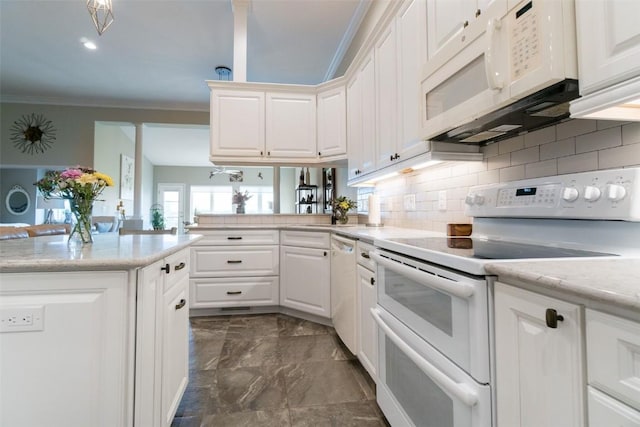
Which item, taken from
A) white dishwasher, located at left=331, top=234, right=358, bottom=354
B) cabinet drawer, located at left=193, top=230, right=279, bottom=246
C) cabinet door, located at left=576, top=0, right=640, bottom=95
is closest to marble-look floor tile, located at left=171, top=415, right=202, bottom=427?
white dishwasher, located at left=331, top=234, right=358, bottom=354

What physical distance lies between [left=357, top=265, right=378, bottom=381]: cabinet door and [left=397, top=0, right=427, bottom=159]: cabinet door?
74cm

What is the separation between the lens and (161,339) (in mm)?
1189

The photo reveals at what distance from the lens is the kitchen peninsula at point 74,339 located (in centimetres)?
92

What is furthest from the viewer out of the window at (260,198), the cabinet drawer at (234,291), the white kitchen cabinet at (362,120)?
the window at (260,198)

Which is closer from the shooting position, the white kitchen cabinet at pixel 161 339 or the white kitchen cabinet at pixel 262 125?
the white kitchen cabinet at pixel 161 339

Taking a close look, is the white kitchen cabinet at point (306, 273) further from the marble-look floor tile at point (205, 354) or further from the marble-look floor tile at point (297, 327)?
the marble-look floor tile at point (205, 354)

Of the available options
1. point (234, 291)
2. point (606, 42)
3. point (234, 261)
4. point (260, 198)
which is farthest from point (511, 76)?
point (260, 198)

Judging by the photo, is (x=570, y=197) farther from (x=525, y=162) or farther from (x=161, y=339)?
(x=161, y=339)

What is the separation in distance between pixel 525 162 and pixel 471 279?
760mm

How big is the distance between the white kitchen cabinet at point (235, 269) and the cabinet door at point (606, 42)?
8.62ft

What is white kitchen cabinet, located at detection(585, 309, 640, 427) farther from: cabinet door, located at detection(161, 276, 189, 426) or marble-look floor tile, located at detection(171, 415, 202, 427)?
marble-look floor tile, located at detection(171, 415, 202, 427)

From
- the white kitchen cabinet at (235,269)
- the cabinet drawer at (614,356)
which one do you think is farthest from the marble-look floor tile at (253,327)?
the cabinet drawer at (614,356)

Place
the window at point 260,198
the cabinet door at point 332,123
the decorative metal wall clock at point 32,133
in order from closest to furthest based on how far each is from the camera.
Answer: the cabinet door at point 332,123 < the decorative metal wall clock at point 32,133 < the window at point 260,198

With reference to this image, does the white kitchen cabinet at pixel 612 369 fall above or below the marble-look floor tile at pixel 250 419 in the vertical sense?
above
